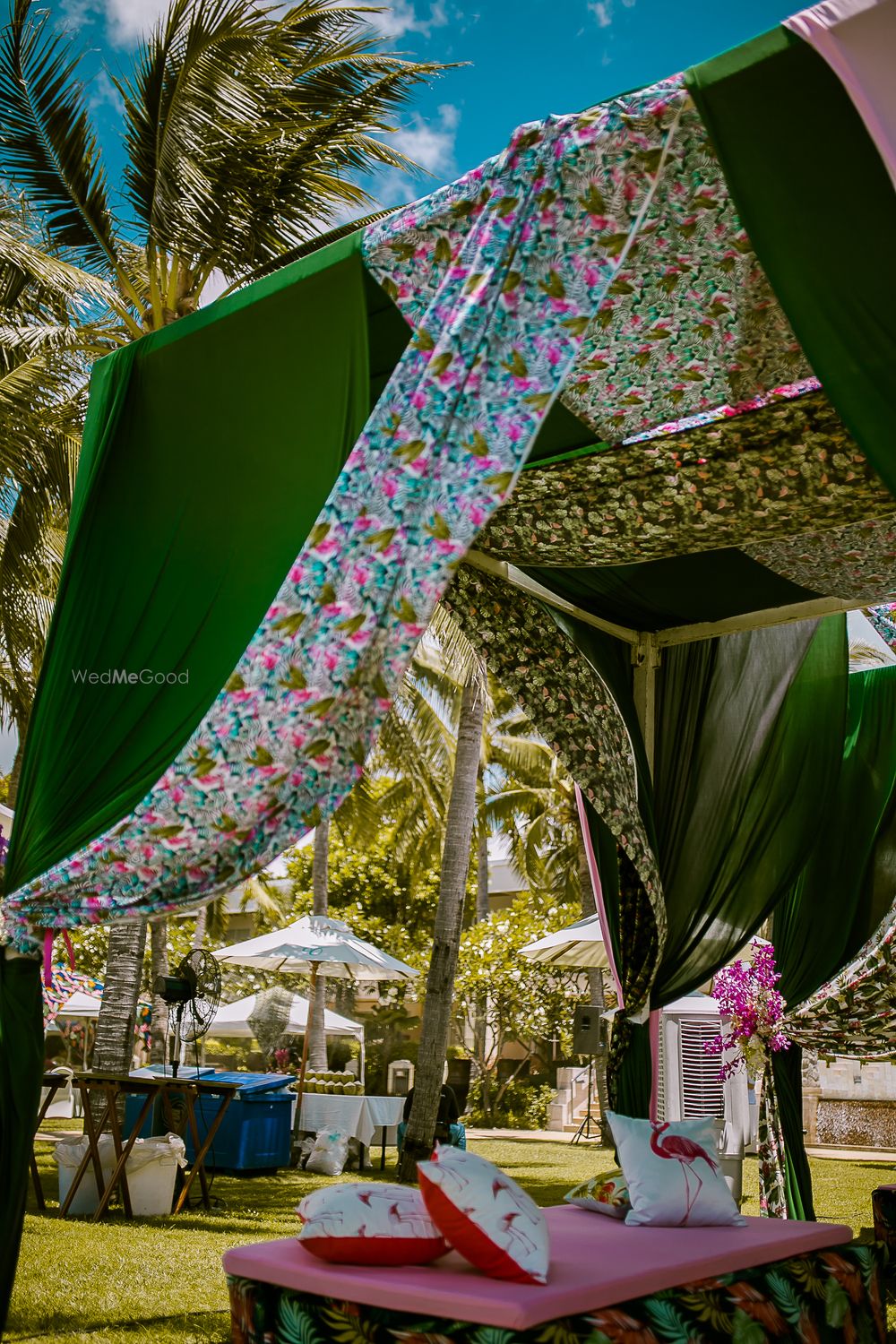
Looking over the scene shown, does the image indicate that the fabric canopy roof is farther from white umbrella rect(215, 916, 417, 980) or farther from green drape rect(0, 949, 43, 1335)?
white umbrella rect(215, 916, 417, 980)

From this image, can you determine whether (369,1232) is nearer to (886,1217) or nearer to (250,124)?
(886,1217)

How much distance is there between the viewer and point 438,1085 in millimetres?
9117

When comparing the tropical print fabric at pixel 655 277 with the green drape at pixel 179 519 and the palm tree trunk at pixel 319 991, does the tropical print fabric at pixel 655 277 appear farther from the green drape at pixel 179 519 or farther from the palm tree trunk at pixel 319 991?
the palm tree trunk at pixel 319 991

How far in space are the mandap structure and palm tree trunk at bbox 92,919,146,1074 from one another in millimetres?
4277

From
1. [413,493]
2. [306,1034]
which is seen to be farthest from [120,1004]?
[413,493]

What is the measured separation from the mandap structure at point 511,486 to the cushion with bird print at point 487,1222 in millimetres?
957

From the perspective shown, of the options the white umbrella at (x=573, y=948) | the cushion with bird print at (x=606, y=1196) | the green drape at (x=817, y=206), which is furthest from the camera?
the white umbrella at (x=573, y=948)

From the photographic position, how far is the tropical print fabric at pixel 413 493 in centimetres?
294

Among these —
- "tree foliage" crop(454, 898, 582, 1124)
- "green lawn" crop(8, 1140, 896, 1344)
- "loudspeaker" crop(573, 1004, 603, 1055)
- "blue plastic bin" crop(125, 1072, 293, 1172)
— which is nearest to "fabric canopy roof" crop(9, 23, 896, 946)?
"green lawn" crop(8, 1140, 896, 1344)

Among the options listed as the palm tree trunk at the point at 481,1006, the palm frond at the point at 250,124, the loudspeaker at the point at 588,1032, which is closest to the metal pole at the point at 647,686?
the palm frond at the point at 250,124

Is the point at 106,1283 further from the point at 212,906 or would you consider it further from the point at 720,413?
the point at 212,906

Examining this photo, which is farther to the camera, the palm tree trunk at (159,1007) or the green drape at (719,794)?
the palm tree trunk at (159,1007)

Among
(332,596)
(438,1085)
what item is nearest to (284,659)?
(332,596)

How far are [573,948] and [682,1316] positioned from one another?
28.0 ft
